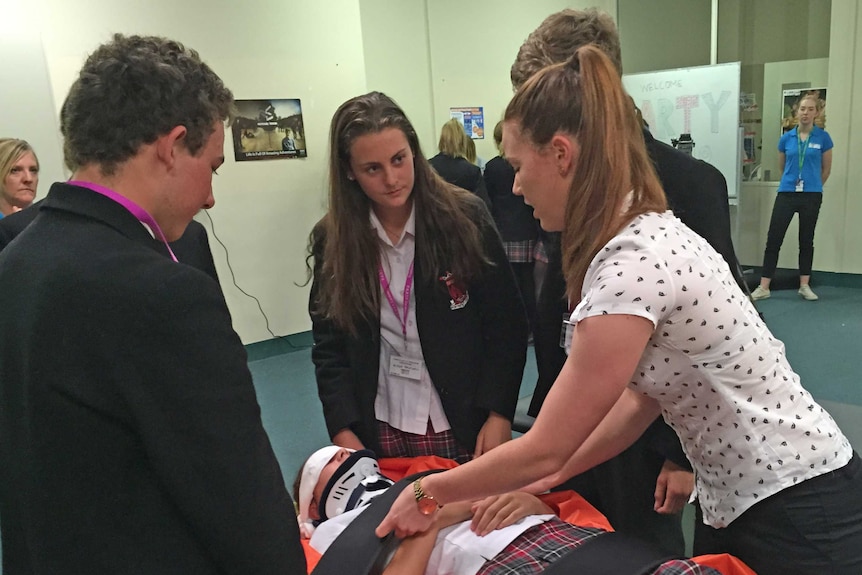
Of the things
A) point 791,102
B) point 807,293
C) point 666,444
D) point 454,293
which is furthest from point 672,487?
point 791,102

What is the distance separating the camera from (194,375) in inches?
29.5

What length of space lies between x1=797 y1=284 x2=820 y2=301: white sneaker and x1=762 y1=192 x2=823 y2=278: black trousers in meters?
0.12

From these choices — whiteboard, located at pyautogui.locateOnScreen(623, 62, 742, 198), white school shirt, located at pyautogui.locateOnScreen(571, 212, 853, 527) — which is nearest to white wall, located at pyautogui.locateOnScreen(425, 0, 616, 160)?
whiteboard, located at pyautogui.locateOnScreen(623, 62, 742, 198)

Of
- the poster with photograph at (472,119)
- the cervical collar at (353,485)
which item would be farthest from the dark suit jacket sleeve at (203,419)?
the poster with photograph at (472,119)

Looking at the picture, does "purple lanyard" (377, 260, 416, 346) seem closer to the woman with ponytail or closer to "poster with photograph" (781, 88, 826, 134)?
the woman with ponytail

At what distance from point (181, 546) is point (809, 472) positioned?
0.91m

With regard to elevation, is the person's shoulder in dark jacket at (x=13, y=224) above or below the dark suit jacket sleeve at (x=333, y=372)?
above

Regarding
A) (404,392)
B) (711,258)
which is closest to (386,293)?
(404,392)

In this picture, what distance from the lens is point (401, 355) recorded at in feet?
5.79

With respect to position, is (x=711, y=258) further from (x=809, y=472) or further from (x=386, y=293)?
(x=386, y=293)

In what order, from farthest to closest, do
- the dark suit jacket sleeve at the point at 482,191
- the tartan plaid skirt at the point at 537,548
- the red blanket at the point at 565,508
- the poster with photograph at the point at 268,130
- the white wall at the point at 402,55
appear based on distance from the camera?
the white wall at the point at 402,55 < the poster with photograph at the point at 268,130 < the dark suit jacket sleeve at the point at 482,191 < the tartan plaid skirt at the point at 537,548 < the red blanket at the point at 565,508

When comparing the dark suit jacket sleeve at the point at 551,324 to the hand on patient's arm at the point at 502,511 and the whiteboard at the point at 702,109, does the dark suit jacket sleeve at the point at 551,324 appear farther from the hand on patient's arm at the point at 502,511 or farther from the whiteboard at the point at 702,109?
the whiteboard at the point at 702,109

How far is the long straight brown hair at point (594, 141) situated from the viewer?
104 centimetres

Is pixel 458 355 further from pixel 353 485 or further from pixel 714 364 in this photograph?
pixel 714 364
